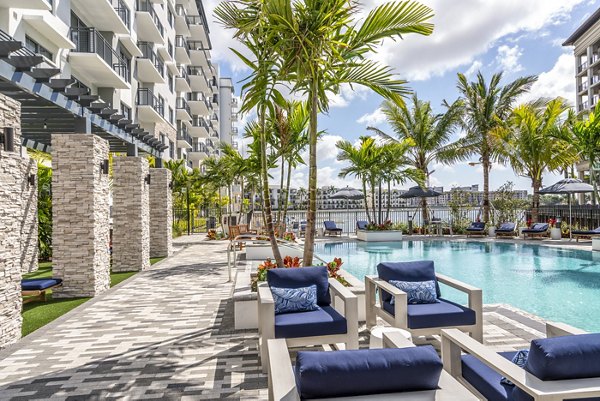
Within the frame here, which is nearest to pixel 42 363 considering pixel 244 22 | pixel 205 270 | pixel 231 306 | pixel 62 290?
pixel 231 306

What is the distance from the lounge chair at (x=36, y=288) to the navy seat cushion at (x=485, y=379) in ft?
22.8

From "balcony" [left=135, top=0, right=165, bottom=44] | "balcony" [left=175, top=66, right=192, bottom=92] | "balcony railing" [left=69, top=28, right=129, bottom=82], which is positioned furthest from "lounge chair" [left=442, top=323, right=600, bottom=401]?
"balcony" [left=175, top=66, right=192, bottom=92]

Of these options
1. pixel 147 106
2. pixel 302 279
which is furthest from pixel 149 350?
→ pixel 147 106

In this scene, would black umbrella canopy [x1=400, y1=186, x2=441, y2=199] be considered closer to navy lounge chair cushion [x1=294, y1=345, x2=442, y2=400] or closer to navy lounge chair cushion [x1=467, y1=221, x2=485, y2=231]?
navy lounge chair cushion [x1=467, y1=221, x2=485, y2=231]

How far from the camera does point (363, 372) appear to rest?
7.06 ft

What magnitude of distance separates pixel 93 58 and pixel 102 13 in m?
2.82

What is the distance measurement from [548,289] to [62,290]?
9.57m

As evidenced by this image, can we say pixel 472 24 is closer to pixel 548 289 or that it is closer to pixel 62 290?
pixel 548 289

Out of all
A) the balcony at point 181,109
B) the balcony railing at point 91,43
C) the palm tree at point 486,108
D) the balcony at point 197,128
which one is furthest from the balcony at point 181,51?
the palm tree at point 486,108

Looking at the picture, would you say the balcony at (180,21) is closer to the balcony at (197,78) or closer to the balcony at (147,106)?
the balcony at (197,78)

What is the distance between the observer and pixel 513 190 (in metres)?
20.5

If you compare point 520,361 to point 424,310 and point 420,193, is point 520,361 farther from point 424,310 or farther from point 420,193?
point 420,193

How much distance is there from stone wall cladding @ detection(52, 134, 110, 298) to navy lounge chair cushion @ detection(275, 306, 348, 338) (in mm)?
5106

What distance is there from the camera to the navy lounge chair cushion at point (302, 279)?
16.3ft
